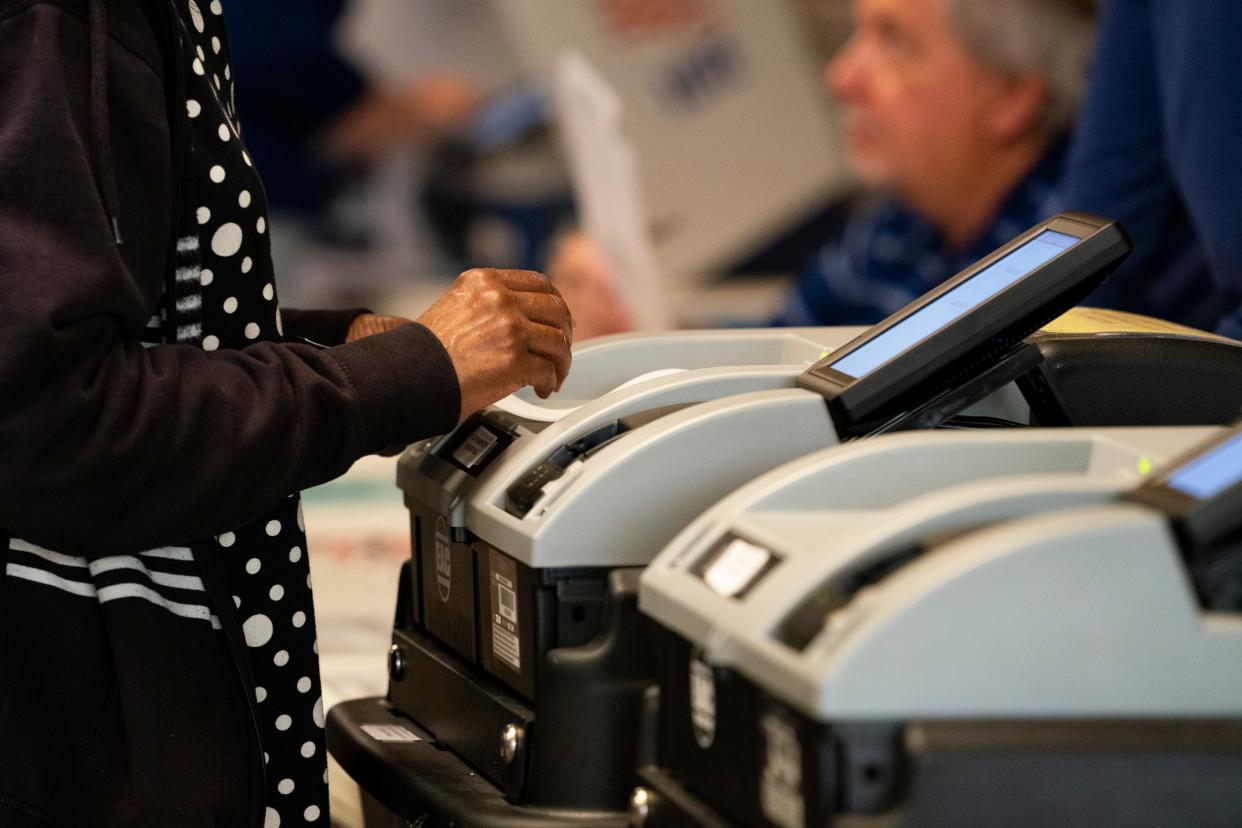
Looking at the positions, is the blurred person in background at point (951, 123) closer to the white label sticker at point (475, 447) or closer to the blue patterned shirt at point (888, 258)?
the blue patterned shirt at point (888, 258)

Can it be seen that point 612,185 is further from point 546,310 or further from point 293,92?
point 546,310

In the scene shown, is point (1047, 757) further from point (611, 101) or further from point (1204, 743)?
point (611, 101)

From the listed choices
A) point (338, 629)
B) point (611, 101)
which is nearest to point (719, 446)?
point (338, 629)

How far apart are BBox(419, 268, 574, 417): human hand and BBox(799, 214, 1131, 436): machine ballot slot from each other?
0.68 feet

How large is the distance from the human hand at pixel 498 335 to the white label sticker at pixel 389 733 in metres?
0.34

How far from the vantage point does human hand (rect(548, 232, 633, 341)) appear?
4133 millimetres

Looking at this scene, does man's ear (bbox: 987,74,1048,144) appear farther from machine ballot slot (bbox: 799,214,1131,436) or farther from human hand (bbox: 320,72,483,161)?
machine ballot slot (bbox: 799,214,1131,436)

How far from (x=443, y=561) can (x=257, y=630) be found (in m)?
0.21

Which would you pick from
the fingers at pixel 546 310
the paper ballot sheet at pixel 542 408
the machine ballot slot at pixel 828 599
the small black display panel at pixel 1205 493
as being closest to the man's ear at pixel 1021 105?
the paper ballot sheet at pixel 542 408

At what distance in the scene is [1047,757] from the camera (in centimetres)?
83

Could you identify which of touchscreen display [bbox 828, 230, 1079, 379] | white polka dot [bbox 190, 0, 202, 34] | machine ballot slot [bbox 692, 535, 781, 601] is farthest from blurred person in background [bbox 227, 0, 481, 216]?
machine ballot slot [bbox 692, 535, 781, 601]

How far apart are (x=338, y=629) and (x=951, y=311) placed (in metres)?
1.86

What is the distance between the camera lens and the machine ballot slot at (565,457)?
120 cm

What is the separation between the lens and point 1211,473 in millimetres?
894
